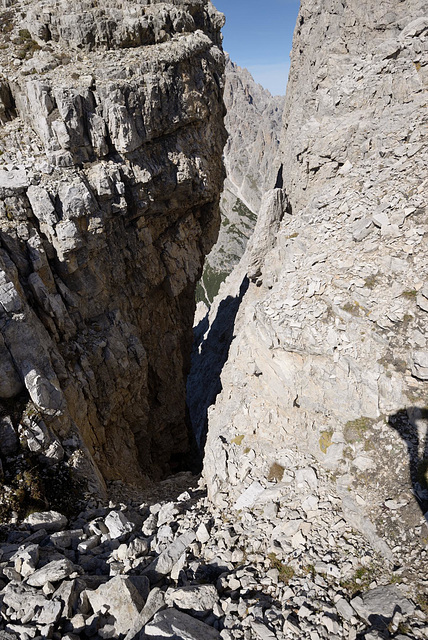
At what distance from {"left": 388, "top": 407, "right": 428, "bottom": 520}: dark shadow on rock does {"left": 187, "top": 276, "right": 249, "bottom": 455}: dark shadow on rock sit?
28.6 m

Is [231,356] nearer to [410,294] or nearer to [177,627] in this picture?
[410,294]

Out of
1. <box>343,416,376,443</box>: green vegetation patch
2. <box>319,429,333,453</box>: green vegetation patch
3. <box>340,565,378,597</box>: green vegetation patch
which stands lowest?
<box>340,565,378,597</box>: green vegetation patch

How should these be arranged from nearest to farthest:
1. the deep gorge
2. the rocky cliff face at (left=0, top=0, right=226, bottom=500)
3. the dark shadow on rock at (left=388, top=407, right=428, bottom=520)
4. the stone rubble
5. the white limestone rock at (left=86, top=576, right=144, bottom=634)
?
1. the stone rubble
2. the white limestone rock at (left=86, top=576, right=144, bottom=634)
3. the deep gorge
4. the dark shadow on rock at (left=388, top=407, right=428, bottom=520)
5. the rocky cliff face at (left=0, top=0, right=226, bottom=500)

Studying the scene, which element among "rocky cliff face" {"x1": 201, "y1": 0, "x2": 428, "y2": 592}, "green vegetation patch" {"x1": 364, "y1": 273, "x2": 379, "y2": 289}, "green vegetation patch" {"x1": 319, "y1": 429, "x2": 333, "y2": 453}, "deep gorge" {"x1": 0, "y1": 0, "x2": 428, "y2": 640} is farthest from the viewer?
"green vegetation patch" {"x1": 364, "y1": 273, "x2": 379, "y2": 289}

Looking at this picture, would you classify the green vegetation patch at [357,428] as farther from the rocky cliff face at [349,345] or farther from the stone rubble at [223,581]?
the stone rubble at [223,581]

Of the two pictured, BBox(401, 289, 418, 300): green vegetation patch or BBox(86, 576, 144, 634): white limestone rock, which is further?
BBox(401, 289, 418, 300): green vegetation patch

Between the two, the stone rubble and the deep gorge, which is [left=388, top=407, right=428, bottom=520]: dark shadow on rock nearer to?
the deep gorge

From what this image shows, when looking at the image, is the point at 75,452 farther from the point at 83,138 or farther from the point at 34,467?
the point at 83,138

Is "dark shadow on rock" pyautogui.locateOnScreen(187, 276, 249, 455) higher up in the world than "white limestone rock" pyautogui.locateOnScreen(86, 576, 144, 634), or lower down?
higher up

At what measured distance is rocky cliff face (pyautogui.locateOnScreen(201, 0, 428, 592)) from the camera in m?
12.1

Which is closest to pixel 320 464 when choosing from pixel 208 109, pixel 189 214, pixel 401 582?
pixel 401 582

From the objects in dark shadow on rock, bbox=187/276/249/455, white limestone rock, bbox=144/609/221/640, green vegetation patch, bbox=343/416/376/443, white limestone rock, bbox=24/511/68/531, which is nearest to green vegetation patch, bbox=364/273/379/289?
green vegetation patch, bbox=343/416/376/443

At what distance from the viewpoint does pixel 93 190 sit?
23.4m

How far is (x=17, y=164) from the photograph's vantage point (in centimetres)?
2169
